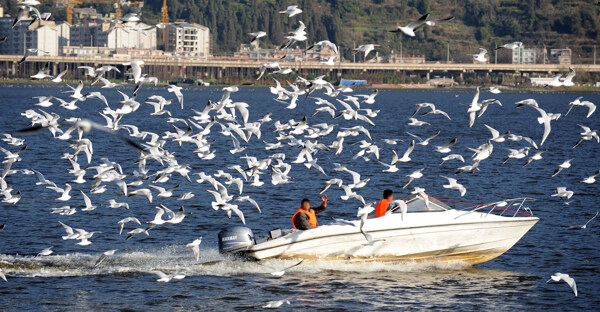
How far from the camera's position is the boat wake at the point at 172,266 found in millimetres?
23031

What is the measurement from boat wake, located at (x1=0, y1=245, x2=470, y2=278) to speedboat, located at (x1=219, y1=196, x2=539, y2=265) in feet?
0.62

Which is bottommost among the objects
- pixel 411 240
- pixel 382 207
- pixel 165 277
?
pixel 165 277

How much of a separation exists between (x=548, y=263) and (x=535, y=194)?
13106 mm

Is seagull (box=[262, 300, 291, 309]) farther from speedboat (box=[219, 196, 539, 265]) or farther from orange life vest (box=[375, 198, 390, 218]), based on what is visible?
orange life vest (box=[375, 198, 390, 218])

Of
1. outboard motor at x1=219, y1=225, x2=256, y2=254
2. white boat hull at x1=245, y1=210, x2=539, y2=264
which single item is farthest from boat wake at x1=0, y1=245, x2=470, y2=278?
outboard motor at x1=219, y1=225, x2=256, y2=254

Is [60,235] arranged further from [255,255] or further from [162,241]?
[255,255]

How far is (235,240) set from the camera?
23031 millimetres

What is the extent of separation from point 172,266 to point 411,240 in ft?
20.0

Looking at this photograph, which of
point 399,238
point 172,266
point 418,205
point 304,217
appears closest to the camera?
point 304,217

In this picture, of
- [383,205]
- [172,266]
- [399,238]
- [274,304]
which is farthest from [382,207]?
[172,266]

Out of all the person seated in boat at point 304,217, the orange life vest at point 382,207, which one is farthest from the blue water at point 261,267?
the orange life vest at point 382,207

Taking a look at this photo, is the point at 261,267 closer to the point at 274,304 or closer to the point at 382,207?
the point at 274,304

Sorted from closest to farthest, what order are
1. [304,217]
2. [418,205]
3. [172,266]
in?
[304,217]
[172,266]
[418,205]

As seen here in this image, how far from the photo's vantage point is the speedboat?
23.1 metres
